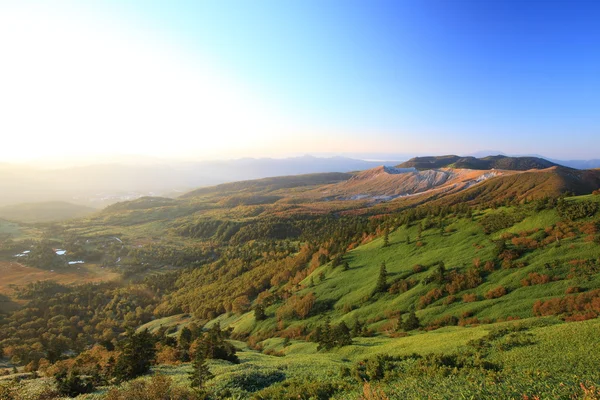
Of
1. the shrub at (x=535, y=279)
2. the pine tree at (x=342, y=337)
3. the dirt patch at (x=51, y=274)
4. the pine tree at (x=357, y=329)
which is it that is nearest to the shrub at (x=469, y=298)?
the shrub at (x=535, y=279)

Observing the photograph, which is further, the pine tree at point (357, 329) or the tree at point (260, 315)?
the tree at point (260, 315)

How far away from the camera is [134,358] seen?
25.6m

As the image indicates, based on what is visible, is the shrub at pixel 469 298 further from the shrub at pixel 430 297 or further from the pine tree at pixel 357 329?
the pine tree at pixel 357 329

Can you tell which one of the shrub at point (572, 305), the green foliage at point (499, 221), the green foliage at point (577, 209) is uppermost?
the green foliage at point (577, 209)

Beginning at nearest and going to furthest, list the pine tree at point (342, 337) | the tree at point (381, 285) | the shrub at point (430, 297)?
the pine tree at point (342, 337)
the shrub at point (430, 297)
the tree at point (381, 285)

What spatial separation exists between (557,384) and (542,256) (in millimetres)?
31620

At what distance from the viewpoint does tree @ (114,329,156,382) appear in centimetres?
2491

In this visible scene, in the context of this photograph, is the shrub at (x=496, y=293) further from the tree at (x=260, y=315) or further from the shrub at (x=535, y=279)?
the tree at (x=260, y=315)

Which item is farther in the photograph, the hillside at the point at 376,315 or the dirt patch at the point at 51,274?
the dirt patch at the point at 51,274

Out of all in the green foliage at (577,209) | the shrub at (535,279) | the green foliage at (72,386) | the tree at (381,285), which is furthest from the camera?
the tree at (381,285)

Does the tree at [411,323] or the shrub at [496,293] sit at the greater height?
the shrub at [496,293]

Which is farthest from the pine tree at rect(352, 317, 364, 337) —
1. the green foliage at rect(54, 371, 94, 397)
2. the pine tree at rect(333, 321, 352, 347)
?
the green foliage at rect(54, 371, 94, 397)

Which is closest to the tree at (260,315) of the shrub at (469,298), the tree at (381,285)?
the tree at (381,285)

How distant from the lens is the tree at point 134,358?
81.7 feet
